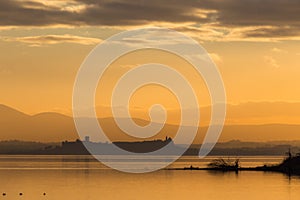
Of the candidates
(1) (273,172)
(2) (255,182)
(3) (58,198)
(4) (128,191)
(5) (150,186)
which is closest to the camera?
(3) (58,198)

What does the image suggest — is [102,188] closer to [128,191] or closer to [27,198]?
[128,191]

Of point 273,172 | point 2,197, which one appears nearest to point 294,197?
point 2,197

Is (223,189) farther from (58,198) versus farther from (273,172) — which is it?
(273,172)

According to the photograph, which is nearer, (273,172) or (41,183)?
(41,183)

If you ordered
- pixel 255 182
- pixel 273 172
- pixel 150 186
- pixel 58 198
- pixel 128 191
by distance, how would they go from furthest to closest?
pixel 273 172
pixel 255 182
pixel 150 186
pixel 128 191
pixel 58 198

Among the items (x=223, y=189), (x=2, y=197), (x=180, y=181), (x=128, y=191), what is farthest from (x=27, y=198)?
(x=180, y=181)

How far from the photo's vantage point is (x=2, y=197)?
102438mm

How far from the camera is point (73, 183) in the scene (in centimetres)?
13262

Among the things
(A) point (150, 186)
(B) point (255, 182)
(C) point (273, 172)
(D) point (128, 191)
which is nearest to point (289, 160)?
(C) point (273, 172)

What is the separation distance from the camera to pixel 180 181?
138 metres

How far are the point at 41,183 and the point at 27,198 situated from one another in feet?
101

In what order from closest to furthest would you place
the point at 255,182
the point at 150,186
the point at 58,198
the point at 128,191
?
1. the point at 58,198
2. the point at 128,191
3. the point at 150,186
4. the point at 255,182

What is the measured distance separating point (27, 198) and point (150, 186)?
→ 95.2ft

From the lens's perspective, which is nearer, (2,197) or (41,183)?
(2,197)
